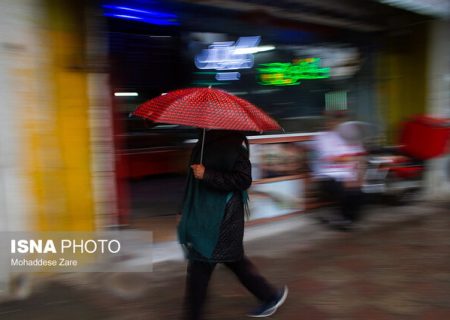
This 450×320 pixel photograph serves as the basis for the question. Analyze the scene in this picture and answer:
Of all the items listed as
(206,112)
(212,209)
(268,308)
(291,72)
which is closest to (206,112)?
(206,112)

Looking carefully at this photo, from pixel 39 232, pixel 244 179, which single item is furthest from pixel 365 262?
pixel 39 232

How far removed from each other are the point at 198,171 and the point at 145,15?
3.31 metres

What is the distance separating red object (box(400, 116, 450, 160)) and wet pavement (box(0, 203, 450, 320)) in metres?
1.53

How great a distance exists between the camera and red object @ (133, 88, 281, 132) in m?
2.76

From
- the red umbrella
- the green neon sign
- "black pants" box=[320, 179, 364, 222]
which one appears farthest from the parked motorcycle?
the red umbrella

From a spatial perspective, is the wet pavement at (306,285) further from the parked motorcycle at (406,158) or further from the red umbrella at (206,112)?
the red umbrella at (206,112)

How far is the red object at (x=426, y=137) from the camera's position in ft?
21.3

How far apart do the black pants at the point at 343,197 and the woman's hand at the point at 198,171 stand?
120 inches

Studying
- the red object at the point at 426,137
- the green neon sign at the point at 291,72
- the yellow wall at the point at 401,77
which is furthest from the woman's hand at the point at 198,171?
the yellow wall at the point at 401,77

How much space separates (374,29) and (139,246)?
478cm

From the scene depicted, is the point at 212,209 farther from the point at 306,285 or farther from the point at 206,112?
the point at 306,285

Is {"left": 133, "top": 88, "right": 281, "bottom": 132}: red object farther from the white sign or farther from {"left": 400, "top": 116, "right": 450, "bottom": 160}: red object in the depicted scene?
{"left": 400, "top": 116, "right": 450, "bottom": 160}: red object

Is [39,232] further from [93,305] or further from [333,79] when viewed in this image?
[333,79]

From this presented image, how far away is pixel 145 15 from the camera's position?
18.4ft
